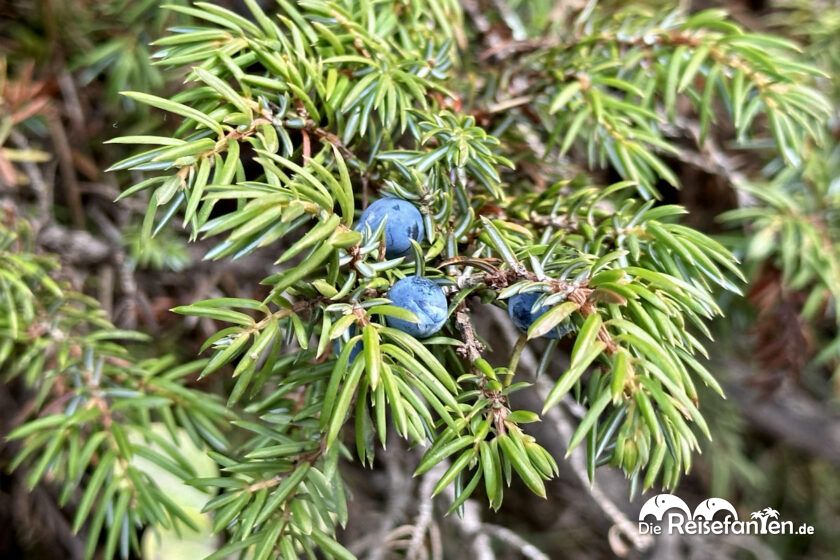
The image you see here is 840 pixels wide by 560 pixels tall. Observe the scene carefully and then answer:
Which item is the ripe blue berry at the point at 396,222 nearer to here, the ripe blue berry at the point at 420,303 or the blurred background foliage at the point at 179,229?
the ripe blue berry at the point at 420,303

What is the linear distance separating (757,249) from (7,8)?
4.41 ft

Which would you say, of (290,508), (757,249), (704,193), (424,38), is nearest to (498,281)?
(290,508)

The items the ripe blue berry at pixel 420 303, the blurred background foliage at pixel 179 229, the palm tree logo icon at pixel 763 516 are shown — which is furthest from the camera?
the blurred background foliage at pixel 179 229

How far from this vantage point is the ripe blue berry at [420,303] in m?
0.53

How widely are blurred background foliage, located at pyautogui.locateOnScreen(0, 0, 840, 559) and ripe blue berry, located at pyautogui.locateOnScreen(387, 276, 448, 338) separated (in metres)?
0.40

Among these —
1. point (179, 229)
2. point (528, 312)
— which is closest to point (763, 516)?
point (528, 312)

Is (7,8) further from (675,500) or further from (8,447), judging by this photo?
(675,500)

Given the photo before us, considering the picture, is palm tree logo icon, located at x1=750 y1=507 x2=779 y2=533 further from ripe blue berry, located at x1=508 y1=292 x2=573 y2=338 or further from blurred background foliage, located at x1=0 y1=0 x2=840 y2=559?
ripe blue berry, located at x1=508 y1=292 x2=573 y2=338

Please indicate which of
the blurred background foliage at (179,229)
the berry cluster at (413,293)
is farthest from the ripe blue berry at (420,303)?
the blurred background foliage at (179,229)

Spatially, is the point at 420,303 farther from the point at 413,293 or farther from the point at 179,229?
the point at 179,229

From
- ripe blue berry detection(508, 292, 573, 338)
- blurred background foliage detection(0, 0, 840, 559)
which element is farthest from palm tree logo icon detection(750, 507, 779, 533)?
ripe blue berry detection(508, 292, 573, 338)

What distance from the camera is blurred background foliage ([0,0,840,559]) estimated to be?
1071 millimetres

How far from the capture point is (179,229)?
3.51 feet

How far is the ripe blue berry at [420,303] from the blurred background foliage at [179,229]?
1.30ft
